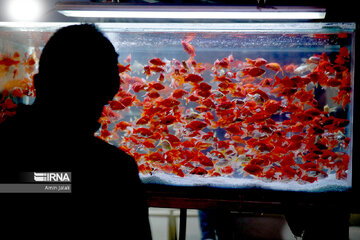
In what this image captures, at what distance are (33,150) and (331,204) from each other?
9.24 ft

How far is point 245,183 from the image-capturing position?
2818 millimetres

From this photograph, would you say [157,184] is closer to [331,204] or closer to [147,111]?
[147,111]

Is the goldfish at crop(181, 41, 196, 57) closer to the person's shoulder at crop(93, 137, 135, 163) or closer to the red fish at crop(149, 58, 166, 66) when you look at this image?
the red fish at crop(149, 58, 166, 66)

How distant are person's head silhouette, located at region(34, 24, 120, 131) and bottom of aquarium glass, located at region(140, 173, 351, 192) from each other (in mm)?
2147

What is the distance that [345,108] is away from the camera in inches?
110

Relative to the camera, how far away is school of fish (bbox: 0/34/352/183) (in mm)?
2881

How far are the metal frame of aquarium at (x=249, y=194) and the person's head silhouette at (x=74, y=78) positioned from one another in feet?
6.91

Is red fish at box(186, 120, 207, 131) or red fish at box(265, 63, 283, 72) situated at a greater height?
red fish at box(265, 63, 283, 72)

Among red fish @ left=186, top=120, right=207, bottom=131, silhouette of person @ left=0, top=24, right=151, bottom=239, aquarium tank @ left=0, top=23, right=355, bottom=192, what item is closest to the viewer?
silhouette of person @ left=0, top=24, right=151, bottom=239

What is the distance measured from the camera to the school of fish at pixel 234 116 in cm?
288

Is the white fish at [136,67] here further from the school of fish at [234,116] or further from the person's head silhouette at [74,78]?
the person's head silhouette at [74,78]

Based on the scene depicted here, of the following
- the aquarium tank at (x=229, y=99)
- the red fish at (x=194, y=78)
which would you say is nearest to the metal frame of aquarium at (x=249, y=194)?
the aquarium tank at (x=229, y=99)

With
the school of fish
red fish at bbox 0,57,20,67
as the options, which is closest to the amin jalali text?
the school of fish

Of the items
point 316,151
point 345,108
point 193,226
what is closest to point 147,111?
point 193,226
